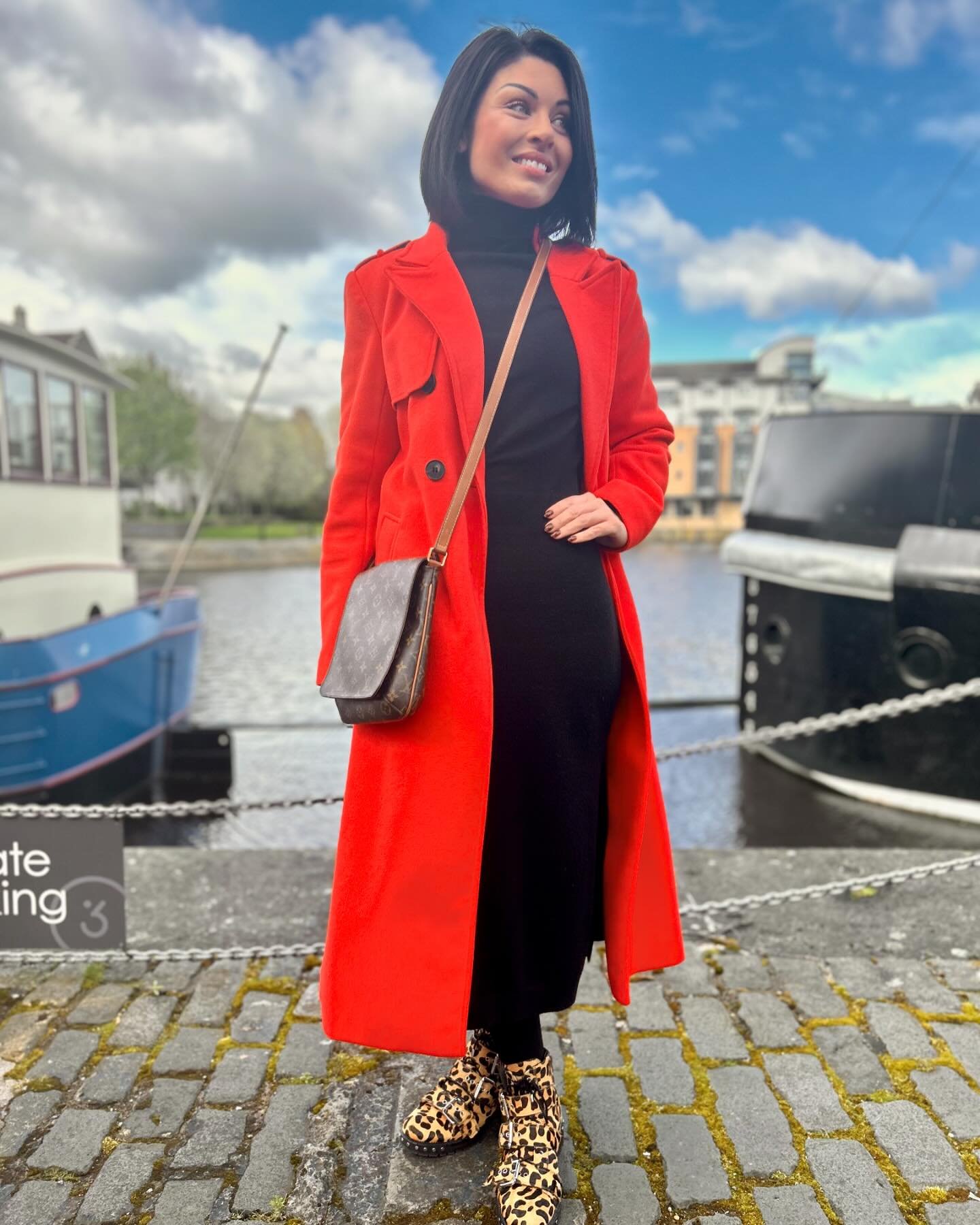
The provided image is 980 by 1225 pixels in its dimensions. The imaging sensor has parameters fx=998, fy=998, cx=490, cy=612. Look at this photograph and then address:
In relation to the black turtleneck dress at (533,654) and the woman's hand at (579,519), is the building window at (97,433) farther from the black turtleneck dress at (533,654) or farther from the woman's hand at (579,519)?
the woman's hand at (579,519)

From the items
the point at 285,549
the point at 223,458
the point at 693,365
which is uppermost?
the point at 693,365

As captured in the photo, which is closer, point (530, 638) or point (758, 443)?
point (530, 638)

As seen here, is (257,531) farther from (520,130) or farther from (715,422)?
(520,130)

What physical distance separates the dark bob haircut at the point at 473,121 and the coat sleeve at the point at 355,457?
0.74 ft

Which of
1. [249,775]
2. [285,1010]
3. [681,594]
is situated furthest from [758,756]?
[681,594]

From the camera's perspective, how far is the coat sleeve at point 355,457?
71.0 inches

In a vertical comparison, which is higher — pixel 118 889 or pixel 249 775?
pixel 118 889

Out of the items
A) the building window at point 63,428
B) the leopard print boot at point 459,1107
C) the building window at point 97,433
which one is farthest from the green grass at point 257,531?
the leopard print boot at point 459,1107

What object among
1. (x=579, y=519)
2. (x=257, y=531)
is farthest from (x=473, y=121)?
(x=257, y=531)

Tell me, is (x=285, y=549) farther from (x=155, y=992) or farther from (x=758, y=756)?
(x=155, y=992)

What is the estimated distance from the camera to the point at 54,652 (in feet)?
21.6

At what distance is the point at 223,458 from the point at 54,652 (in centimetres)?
227

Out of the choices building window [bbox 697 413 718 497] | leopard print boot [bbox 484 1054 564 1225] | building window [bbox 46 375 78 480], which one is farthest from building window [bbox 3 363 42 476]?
building window [bbox 697 413 718 497]

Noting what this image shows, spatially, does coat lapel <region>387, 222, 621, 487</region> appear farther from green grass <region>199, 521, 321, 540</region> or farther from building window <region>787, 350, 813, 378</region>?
green grass <region>199, 521, 321, 540</region>
